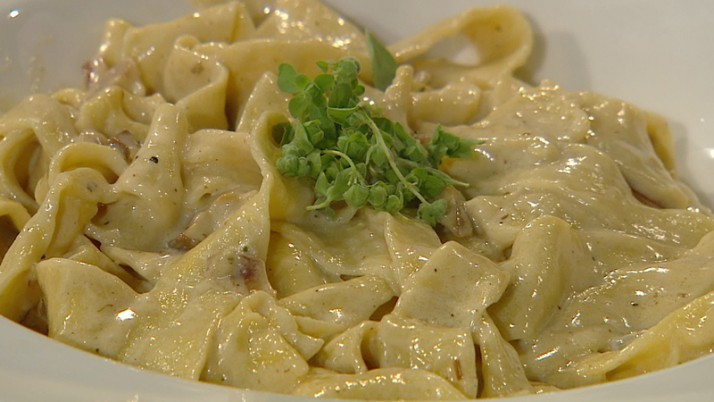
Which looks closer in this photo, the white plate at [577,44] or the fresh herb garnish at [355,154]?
the fresh herb garnish at [355,154]

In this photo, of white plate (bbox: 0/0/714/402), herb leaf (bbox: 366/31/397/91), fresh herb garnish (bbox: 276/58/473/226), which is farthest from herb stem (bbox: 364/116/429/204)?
white plate (bbox: 0/0/714/402)

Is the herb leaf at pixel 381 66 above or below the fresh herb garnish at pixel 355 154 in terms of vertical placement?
below

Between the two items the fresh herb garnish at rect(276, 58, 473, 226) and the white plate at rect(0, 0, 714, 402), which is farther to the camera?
the white plate at rect(0, 0, 714, 402)

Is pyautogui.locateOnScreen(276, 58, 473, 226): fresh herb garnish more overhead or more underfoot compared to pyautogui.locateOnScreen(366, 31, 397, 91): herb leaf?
more overhead

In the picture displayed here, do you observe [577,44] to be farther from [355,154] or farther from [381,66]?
[355,154]

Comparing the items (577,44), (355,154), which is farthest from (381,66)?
(355,154)

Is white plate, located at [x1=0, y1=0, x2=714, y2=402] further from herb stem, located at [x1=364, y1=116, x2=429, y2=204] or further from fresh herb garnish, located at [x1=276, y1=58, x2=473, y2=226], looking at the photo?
herb stem, located at [x1=364, y1=116, x2=429, y2=204]

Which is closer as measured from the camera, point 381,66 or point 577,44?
point 381,66

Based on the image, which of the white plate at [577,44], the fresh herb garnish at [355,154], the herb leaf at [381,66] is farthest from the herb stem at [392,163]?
the white plate at [577,44]

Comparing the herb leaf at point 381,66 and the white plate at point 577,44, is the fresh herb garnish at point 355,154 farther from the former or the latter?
the white plate at point 577,44
